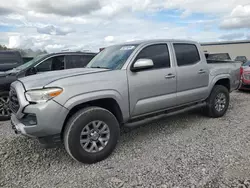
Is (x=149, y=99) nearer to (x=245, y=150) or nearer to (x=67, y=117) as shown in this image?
(x=67, y=117)

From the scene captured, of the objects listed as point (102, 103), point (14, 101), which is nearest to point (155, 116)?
point (102, 103)

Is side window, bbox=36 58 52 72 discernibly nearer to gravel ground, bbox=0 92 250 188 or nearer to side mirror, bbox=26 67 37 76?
side mirror, bbox=26 67 37 76

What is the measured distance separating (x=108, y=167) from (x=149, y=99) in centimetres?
132

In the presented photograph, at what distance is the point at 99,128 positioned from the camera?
3145 mm

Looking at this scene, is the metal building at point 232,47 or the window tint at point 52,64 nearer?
the window tint at point 52,64

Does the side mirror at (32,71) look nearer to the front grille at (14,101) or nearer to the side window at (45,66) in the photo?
the side window at (45,66)

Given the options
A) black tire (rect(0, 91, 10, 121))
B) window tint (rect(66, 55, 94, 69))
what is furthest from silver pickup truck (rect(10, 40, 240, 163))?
window tint (rect(66, 55, 94, 69))

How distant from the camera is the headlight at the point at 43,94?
9.05 ft

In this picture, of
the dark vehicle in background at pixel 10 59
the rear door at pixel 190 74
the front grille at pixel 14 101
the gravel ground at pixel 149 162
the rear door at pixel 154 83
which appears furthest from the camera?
the dark vehicle in background at pixel 10 59

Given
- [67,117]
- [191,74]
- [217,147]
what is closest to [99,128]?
[67,117]

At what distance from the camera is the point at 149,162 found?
313 cm

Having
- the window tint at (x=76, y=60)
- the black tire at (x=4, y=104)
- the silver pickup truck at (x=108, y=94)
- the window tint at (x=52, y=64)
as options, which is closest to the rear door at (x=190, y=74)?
the silver pickup truck at (x=108, y=94)

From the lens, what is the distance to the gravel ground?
2697 millimetres

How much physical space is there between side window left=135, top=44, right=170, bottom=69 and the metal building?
35729mm
